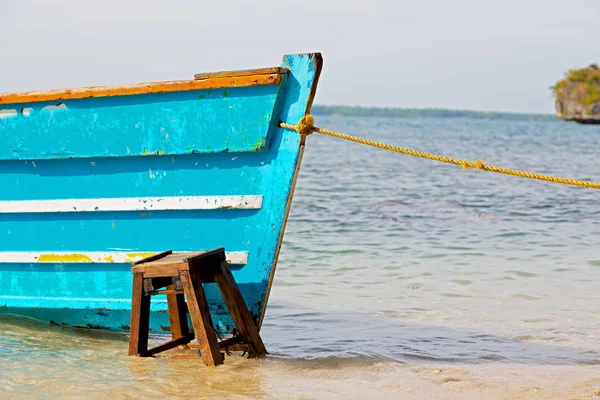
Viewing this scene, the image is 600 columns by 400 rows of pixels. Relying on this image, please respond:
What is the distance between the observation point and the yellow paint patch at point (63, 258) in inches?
207

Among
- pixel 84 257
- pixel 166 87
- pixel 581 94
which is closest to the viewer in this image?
pixel 166 87

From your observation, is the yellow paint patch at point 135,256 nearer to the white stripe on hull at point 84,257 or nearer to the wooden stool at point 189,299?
the white stripe on hull at point 84,257

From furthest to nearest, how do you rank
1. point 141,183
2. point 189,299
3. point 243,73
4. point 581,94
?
point 581,94, point 141,183, point 243,73, point 189,299

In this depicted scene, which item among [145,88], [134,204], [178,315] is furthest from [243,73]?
[178,315]

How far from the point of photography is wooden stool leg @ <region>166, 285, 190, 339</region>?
5.00 meters

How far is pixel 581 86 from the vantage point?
9538 cm

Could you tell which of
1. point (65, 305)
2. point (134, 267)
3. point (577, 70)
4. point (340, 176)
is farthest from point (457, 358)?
point (577, 70)

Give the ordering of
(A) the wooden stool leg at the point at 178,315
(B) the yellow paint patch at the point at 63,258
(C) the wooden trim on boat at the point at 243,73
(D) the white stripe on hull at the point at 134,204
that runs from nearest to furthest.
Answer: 1. (C) the wooden trim on boat at the point at 243,73
2. (D) the white stripe on hull at the point at 134,204
3. (A) the wooden stool leg at the point at 178,315
4. (B) the yellow paint patch at the point at 63,258

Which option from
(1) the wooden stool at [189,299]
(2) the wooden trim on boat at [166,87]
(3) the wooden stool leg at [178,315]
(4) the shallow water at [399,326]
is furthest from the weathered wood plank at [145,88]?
(4) the shallow water at [399,326]

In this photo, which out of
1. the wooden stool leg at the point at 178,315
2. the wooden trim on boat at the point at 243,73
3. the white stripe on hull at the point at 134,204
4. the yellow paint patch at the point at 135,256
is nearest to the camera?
the wooden trim on boat at the point at 243,73

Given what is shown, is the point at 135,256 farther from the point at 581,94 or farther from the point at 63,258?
the point at 581,94

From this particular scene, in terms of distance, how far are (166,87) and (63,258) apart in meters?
1.42

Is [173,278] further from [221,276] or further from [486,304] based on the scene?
[486,304]

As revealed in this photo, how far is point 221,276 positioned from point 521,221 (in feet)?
29.7
